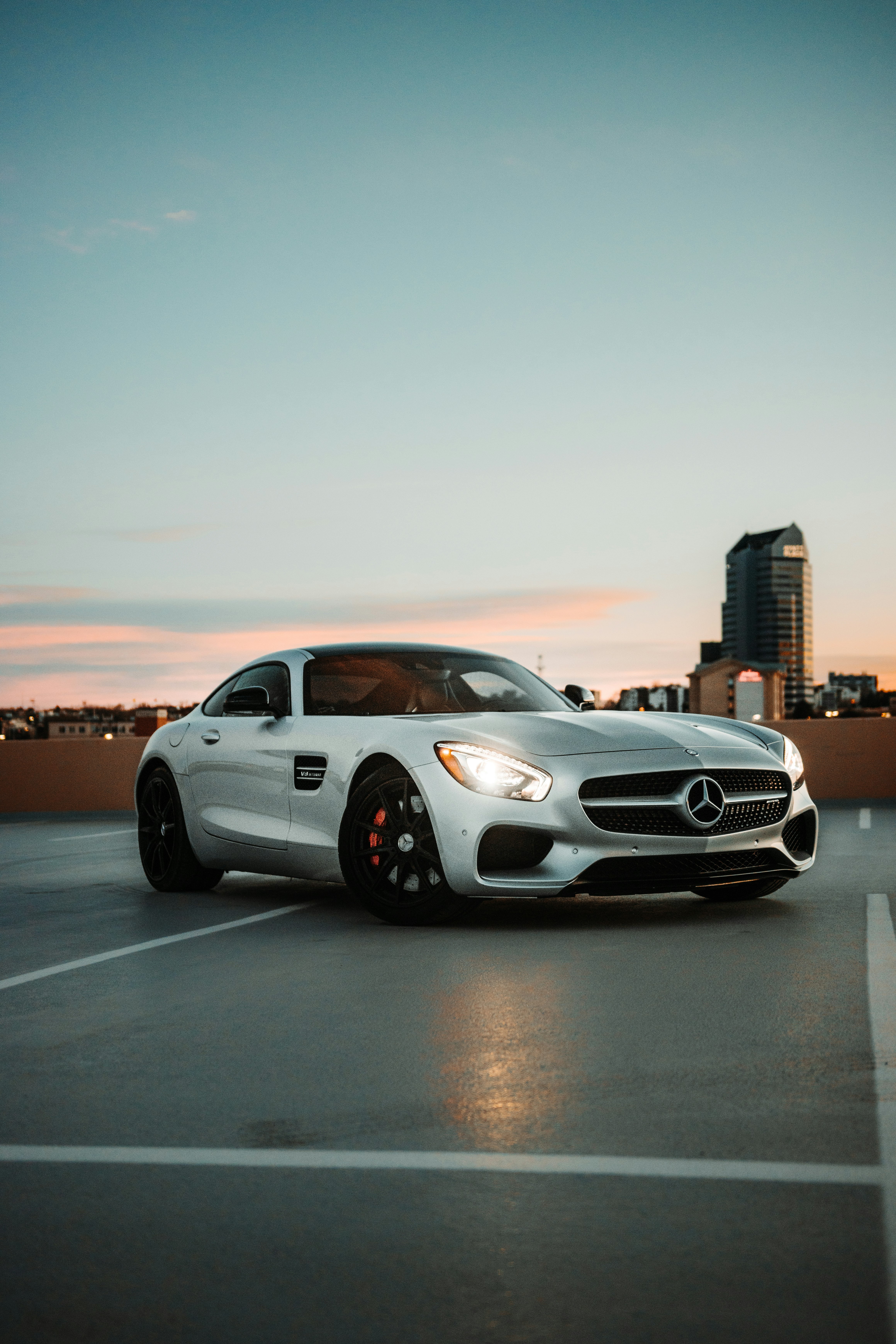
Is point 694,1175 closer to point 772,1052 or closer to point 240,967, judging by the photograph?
point 772,1052

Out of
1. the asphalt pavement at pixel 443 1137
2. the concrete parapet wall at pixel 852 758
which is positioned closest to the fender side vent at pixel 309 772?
the asphalt pavement at pixel 443 1137

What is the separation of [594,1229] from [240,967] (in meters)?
3.29

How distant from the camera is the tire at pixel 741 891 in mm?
7680

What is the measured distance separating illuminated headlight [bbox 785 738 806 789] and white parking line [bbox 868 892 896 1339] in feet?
2.38

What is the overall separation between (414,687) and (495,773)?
1.59 m

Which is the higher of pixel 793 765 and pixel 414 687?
pixel 414 687

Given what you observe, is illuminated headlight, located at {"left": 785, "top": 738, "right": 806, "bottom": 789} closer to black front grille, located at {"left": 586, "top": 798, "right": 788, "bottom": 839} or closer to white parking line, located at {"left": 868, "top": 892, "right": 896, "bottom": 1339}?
black front grille, located at {"left": 586, "top": 798, "right": 788, "bottom": 839}

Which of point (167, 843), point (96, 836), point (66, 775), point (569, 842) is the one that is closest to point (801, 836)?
point (569, 842)

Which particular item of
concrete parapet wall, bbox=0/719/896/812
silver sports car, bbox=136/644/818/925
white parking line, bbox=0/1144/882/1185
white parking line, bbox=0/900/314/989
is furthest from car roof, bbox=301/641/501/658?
concrete parapet wall, bbox=0/719/896/812

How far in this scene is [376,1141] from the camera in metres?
3.37

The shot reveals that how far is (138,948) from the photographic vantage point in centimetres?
646

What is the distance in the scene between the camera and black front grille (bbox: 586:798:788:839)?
6504 mm

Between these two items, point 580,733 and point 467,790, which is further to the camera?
point 580,733

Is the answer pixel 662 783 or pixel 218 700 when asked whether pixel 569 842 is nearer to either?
pixel 662 783
